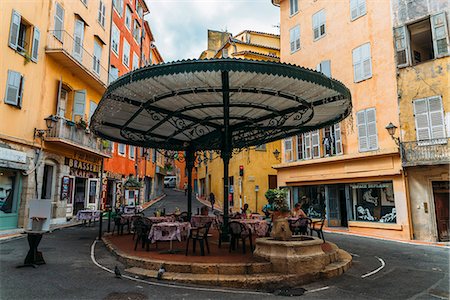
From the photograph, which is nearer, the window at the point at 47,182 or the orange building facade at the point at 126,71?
the window at the point at 47,182

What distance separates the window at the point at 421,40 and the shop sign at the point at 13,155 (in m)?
18.0

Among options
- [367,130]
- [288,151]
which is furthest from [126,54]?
[367,130]

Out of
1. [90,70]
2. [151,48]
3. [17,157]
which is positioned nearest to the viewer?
[17,157]

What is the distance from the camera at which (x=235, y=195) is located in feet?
89.2

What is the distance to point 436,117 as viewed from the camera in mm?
13477

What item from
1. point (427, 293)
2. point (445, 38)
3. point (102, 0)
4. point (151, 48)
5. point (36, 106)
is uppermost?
point (151, 48)

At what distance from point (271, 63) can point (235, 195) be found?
21466 mm

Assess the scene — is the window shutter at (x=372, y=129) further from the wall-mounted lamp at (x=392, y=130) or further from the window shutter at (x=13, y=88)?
the window shutter at (x=13, y=88)

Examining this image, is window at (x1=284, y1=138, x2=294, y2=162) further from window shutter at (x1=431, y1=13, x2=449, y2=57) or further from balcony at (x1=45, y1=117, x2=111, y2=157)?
balcony at (x1=45, y1=117, x2=111, y2=157)

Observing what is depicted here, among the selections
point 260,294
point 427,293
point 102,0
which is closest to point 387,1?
point 427,293

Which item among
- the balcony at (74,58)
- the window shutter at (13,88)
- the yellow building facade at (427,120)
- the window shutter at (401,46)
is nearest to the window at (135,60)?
the balcony at (74,58)

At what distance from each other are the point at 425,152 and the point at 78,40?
19115 mm

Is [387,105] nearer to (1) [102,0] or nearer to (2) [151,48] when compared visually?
(1) [102,0]

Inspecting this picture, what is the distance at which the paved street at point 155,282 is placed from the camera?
529 centimetres
